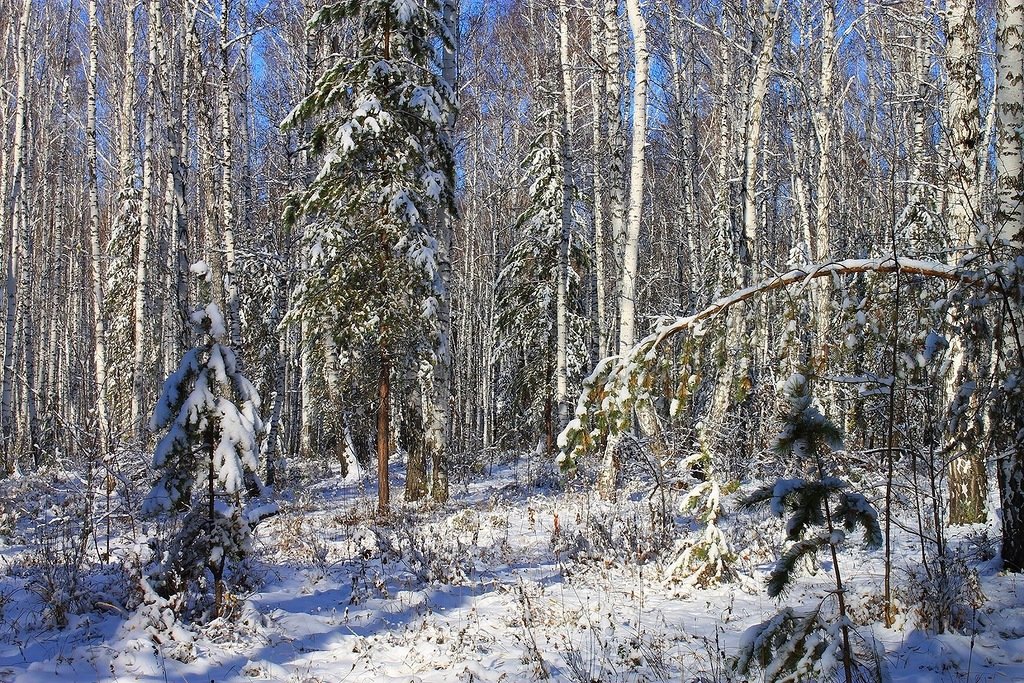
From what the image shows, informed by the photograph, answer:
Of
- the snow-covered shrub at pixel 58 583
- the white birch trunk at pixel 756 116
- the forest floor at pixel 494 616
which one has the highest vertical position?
the white birch trunk at pixel 756 116

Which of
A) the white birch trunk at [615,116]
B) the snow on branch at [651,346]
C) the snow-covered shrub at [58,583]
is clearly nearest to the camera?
the snow on branch at [651,346]

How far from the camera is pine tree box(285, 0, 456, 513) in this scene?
1095 centimetres

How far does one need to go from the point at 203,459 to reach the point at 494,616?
2871mm

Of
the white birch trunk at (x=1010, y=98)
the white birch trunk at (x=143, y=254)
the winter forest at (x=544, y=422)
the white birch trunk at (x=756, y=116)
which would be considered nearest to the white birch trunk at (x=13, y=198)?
the winter forest at (x=544, y=422)

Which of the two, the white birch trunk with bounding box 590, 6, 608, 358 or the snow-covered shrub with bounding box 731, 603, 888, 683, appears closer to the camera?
the snow-covered shrub with bounding box 731, 603, 888, 683

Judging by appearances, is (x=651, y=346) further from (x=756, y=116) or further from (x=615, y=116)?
(x=615, y=116)

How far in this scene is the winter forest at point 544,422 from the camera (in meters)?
4.76

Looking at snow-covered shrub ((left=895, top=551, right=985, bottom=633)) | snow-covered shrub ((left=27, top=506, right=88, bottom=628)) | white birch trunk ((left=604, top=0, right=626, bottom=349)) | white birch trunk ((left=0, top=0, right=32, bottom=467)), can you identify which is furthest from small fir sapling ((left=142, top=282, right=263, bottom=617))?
white birch trunk ((left=0, top=0, right=32, bottom=467))

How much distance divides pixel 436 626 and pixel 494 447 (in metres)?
14.7

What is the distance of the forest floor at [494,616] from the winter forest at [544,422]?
0.13 feet

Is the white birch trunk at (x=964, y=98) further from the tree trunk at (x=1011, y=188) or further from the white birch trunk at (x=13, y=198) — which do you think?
the white birch trunk at (x=13, y=198)

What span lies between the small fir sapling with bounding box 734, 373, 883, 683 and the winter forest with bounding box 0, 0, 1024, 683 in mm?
18

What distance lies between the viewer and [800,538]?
3.46 meters

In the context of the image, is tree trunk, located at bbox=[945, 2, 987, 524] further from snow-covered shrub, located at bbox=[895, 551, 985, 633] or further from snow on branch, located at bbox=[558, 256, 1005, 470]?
snow on branch, located at bbox=[558, 256, 1005, 470]
